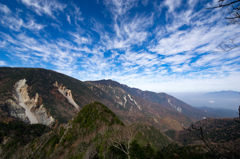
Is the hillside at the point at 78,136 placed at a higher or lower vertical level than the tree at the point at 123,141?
lower

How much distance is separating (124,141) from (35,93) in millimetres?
224047

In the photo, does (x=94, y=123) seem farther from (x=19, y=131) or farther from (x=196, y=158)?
(x=19, y=131)

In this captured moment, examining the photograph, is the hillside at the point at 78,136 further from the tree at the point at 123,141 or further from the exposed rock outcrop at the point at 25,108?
the exposed rock outcrop at the point at 25,108

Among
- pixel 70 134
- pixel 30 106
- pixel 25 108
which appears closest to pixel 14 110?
pixel 25 108

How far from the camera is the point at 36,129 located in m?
96.4

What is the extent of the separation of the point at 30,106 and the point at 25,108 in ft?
25.8

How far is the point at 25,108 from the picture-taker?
15612cm

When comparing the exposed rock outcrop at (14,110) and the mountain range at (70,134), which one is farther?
the exposed rock outcrop at (14,110)

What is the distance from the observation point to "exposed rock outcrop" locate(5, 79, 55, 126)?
13362 centimetres

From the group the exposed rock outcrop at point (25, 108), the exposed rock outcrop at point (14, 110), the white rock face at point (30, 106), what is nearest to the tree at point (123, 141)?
the exposed rock outcrop at point (25, 108)

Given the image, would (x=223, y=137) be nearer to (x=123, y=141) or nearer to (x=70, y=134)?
(x=123, y=141)

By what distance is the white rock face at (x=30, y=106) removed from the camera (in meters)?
150

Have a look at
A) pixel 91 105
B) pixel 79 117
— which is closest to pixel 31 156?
pixel 79 117

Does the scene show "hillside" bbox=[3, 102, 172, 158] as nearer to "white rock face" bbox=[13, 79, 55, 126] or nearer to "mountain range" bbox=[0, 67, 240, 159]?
"mountain range" bbox=[0, 67, 240, 159]
